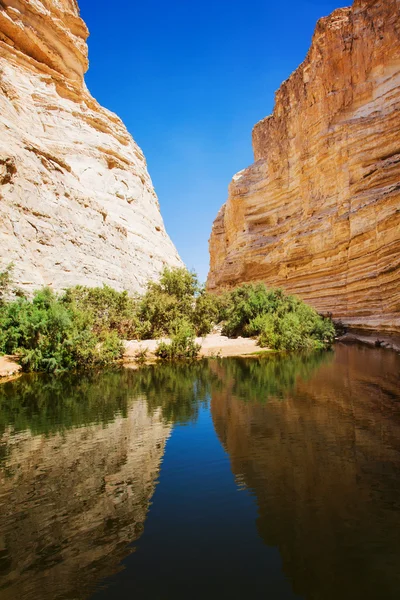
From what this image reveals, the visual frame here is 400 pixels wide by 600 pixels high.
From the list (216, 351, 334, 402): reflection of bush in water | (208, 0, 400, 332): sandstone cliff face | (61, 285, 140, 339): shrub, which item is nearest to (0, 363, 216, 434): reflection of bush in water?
(216, 351, 334, 402): reflection of bush in water

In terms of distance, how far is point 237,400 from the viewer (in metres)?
8.88

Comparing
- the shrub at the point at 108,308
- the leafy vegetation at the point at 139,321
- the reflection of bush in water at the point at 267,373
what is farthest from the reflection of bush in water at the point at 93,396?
the shrub at the point at 108,308

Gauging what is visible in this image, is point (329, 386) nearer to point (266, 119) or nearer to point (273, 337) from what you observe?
point (273, 337)

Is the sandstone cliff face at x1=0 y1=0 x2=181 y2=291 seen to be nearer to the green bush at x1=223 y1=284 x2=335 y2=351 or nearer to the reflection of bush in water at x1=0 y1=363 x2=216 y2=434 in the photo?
the green bush at x1=223 y1=284 x2=335 y2=351

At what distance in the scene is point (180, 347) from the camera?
18453 millimetres

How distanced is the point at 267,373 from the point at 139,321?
34.3 feet

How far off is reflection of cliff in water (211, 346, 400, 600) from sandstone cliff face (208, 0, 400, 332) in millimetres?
15793

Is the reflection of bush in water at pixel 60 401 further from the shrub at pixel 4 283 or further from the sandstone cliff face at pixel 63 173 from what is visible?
the sandstone cliff face at pixel 63 173

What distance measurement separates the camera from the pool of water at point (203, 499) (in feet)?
9.54

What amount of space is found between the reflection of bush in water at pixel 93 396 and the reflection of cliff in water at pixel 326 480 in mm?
1180

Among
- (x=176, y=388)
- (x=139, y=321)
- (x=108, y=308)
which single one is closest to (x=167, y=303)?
(x=139, y=321)

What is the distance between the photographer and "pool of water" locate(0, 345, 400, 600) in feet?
9.54

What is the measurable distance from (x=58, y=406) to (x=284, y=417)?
5374 millimetres

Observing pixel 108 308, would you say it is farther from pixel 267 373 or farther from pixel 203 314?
pixel 267 373
